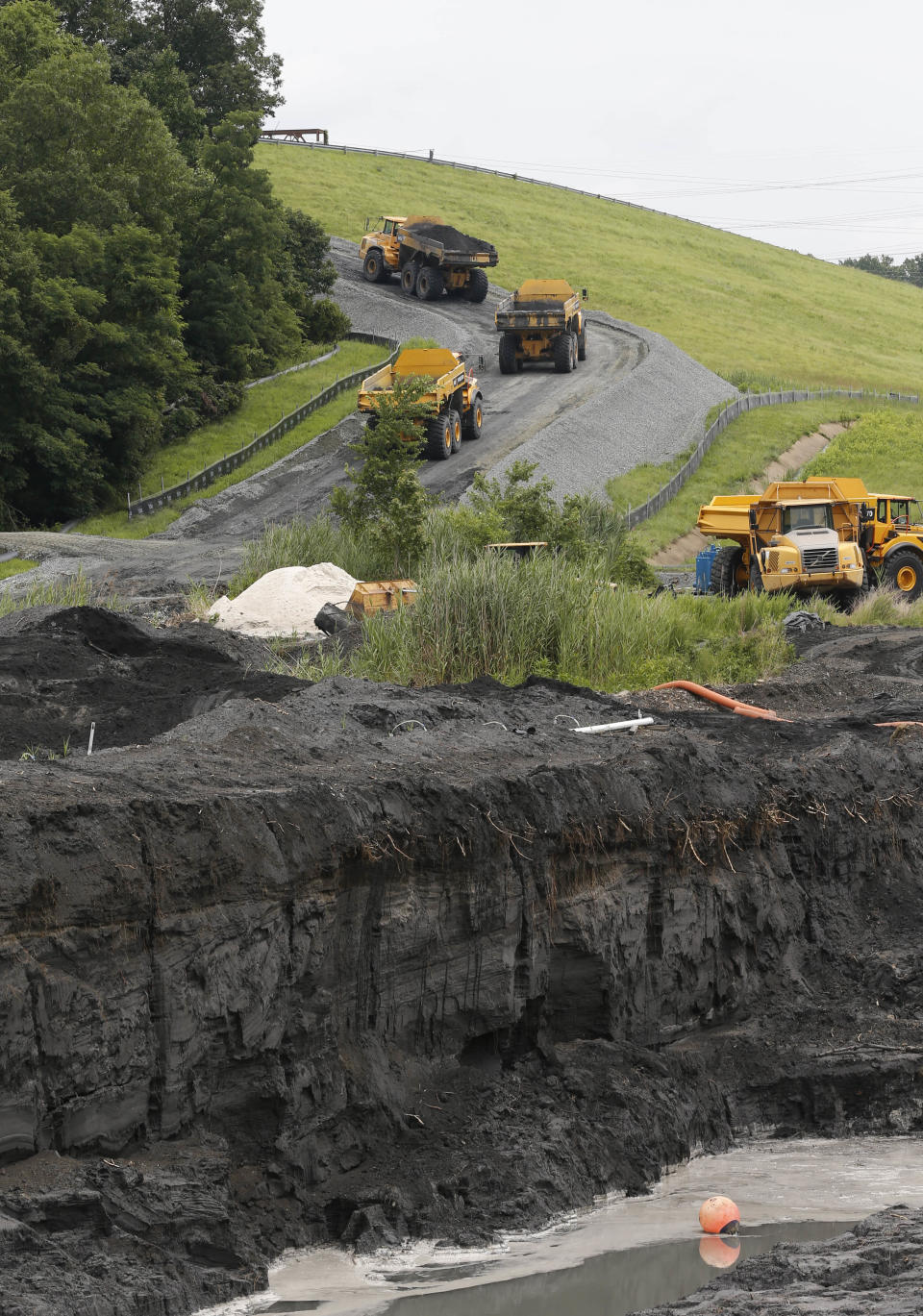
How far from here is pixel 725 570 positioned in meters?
25.6

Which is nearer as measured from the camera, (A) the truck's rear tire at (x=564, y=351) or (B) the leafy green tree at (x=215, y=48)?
(A) the truck's rear tire at (x=564, y=351)

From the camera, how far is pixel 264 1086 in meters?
8.02

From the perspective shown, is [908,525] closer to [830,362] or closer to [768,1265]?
[768,1265]

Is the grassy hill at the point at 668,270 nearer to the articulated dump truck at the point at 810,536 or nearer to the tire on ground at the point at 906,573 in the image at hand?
the articulated dump truck at the point at 810,536

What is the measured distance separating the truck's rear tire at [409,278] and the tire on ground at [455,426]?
17334 millimetres

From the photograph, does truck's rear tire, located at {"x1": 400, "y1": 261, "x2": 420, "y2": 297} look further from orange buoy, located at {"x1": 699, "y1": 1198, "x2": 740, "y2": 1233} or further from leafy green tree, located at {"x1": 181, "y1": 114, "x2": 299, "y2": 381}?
orange buoy, located at {"x1": 699, "y1": 1198, "x2": 740, "y2": 1233}

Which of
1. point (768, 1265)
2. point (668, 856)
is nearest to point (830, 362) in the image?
point (668, 856)

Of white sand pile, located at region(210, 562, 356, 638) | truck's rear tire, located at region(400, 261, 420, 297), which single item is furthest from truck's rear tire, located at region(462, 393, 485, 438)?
white sand pile, located at region(210, 562, 356, 638)

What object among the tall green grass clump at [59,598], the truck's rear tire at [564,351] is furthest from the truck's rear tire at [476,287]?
the tall green grass clump at [59,598]

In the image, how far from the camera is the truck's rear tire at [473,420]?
37156mm

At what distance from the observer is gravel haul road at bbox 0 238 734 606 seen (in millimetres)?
27578

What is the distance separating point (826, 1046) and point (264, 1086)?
432cm

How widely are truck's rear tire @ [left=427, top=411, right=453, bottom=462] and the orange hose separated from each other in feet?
64.3

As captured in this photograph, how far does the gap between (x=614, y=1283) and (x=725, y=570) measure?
19.1 metres
